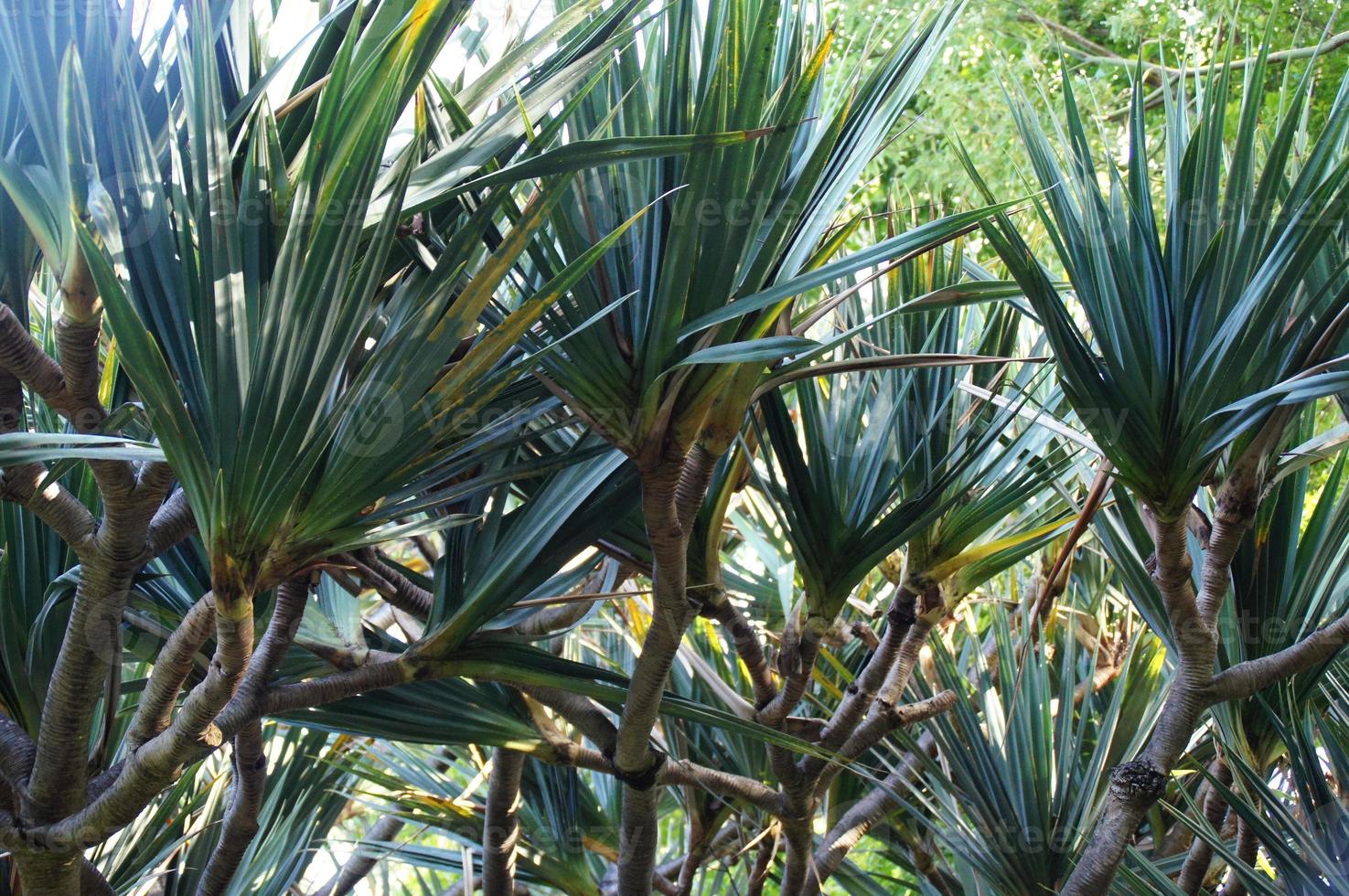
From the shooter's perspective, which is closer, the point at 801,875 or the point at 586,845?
the point at 801,875

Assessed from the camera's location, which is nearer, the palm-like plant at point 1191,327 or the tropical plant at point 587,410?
the tropical plant at point 587,410

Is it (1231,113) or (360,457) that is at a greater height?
(1231,113)

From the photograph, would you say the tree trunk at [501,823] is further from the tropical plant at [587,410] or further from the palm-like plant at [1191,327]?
the palm-like plant at [1191,327]

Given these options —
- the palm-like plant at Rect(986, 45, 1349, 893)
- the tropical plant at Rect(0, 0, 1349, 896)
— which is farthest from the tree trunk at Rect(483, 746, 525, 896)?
the palm-like plant at Rect(986, 45, 1349, 893)

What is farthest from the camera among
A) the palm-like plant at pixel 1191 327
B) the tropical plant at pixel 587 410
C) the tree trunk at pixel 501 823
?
the tree trunk at pixel 501 823

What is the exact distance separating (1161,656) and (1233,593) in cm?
46

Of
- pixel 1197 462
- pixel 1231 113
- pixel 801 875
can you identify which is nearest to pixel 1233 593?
pixel 1197 462

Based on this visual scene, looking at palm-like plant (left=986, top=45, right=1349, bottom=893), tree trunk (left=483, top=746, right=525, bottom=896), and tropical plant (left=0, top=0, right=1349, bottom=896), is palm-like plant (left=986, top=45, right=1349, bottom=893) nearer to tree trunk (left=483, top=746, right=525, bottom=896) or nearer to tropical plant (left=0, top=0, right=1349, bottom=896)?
tropical plant (left=0, top=0, right=1349, bottom=896)

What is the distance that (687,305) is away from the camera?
35.4 inches

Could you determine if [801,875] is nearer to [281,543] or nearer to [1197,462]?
[1197,462]

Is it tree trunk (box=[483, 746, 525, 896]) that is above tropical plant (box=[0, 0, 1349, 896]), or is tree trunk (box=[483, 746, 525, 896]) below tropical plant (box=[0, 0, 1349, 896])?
below

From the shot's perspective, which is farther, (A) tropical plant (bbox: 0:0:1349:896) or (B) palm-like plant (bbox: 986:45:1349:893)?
(B) palm-like plant (bbox: 986:45:1349:893)

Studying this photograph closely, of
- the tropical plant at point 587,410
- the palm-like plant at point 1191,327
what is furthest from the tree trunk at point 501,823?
the palm-like plant at point 1191,327

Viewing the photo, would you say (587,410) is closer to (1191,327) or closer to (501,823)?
(1191,327)
